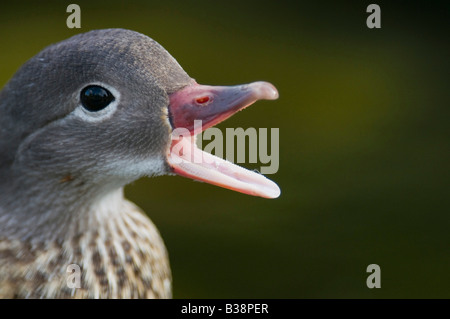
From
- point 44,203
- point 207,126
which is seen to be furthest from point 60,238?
point 207,126

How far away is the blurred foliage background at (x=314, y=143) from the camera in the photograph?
2.18 metres

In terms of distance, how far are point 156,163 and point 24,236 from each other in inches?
10.5

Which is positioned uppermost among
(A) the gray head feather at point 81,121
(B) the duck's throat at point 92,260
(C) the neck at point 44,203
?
(A) the gray head feather at point 81,121

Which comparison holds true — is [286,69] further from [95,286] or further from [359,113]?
[95,286]

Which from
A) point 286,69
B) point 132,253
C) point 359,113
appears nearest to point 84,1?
point 286,69

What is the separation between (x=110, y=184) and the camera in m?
1.32

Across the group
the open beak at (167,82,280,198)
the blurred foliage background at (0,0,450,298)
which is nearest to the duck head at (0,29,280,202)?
the open beak at (167,82,280,198)

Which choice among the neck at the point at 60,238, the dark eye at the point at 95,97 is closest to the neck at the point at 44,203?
the neck at the point at 60,238

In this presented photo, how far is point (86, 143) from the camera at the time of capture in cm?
127

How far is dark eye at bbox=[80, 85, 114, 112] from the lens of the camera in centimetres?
124

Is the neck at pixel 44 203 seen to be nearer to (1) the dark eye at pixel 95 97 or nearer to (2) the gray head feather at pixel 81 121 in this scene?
(2) the gray head feather at pixel 81 121

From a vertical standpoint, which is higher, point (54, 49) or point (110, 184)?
point (54, 49)

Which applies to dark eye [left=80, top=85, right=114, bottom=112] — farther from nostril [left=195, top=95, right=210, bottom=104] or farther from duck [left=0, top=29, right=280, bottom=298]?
nostril [left=195, top=95, right=210, bottom=104]

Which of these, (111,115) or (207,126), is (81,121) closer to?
(111,115)
